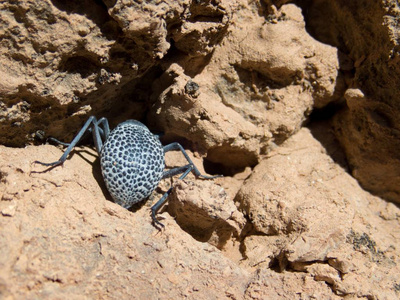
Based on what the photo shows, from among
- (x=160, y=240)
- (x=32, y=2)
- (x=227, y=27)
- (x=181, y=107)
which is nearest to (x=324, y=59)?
(x=227, y=27)

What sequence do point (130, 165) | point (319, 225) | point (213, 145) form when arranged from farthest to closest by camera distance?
point (213, 145) < point (130, 165) < point (319, 225)

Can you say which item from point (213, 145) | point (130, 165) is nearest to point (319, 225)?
point (213, 145)

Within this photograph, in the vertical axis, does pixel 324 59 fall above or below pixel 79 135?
above

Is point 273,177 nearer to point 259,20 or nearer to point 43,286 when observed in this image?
point 259,20

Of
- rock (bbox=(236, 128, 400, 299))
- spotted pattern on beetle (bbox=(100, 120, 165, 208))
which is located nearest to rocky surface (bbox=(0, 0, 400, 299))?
rock (bbox=(236, 128, 400, 299))

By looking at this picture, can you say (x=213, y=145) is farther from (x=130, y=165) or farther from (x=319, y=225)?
(x=319, y=225)

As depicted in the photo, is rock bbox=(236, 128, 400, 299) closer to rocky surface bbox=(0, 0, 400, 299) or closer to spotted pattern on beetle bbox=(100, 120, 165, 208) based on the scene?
rocky surface bbox=(0, 0, 400, 299)
